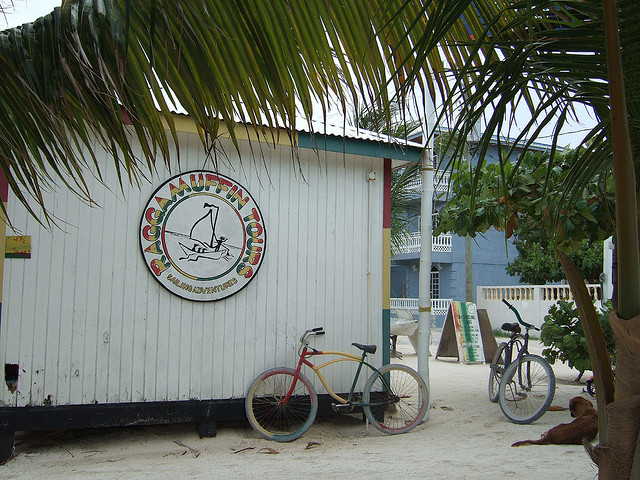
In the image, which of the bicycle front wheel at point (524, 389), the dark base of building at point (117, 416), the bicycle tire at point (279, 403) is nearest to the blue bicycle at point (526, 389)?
the bicycle front wheel at point (524, 389)

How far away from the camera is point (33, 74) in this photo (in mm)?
1643

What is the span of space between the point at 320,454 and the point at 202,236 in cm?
239

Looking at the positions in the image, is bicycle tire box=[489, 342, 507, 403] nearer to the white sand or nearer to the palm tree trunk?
the white sand

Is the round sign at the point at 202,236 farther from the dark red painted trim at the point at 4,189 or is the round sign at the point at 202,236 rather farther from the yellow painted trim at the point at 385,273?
the yellow painted trim at the point at 385,273

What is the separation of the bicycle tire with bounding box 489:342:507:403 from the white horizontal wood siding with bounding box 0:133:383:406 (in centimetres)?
164

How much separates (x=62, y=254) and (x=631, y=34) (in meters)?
5.24

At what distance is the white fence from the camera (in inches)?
831

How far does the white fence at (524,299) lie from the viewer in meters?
21.1

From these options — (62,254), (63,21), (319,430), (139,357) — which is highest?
(63,21)

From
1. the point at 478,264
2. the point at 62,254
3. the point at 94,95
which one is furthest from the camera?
the point at 478,264

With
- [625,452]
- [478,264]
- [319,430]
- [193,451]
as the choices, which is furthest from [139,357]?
[478,264]

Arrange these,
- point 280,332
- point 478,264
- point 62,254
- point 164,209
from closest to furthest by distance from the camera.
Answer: point 62,254 → point 164,209 → point 280,332 → point 478,264

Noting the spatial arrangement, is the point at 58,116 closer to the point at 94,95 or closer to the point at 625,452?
the point at 94,95

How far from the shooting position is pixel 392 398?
6.74m
